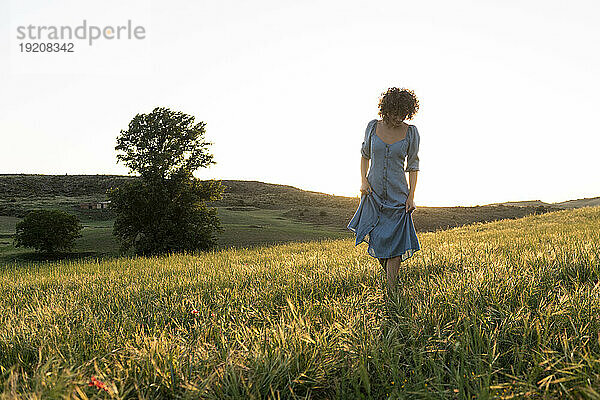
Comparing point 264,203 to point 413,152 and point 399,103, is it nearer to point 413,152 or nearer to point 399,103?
point 413,152

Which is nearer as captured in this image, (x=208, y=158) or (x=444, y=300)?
(x=444, y=300)

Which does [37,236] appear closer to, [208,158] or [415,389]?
[208,158]

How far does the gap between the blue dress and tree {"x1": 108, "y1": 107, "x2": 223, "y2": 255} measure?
17.9 m

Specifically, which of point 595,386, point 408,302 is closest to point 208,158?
point 408,302

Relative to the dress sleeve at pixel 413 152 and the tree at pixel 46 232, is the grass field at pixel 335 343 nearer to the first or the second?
the dress sleeve at pixel 413 152

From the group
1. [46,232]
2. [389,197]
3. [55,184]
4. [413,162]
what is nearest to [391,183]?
[389,197]

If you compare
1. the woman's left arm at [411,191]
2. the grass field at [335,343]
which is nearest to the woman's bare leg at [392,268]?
the grass field at [335,343]

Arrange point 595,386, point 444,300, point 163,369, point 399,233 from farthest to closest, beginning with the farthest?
point 399,233 < point 444,300 < point 163,369 < point 595,386

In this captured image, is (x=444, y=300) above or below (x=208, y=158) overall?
below

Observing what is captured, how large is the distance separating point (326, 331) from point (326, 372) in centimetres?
50

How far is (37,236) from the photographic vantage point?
24.5 m

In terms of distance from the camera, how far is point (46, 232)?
24.5 metres

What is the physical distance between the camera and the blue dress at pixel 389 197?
500 centimetres

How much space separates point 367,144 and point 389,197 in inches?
28.3
